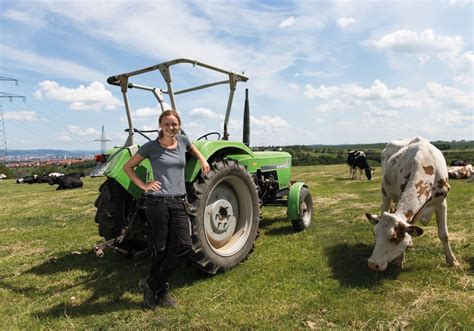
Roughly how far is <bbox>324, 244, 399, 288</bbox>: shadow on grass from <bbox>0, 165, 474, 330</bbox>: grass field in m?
0.01

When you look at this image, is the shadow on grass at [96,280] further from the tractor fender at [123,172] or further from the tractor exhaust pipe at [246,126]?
the tractor exhaust pipe at [246,126]

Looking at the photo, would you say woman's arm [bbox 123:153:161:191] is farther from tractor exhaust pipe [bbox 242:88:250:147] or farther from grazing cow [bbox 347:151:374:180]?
grazing cow [bbox 347:151:374:180]

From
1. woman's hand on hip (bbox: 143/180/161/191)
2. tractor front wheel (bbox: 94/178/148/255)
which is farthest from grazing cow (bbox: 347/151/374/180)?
woman's hand on hip (bbox: 143/180/161/191)

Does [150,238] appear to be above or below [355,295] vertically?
above

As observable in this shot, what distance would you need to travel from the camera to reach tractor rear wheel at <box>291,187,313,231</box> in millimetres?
6719

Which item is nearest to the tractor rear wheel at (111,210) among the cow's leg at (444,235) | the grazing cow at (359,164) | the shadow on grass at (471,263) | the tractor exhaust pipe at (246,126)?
the tractor exhaust pipe at (246,126)

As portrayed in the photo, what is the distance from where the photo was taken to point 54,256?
6105 mm

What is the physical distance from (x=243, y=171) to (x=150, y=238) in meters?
1.71

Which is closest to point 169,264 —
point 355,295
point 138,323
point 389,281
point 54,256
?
point 138,323

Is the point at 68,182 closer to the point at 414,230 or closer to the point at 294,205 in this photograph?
the point at 294,205

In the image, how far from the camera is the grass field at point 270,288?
3.52 m

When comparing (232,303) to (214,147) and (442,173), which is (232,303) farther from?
(442,173)

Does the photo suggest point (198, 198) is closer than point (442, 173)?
Yes

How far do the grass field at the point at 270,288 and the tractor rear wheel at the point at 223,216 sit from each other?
9.4 inches
